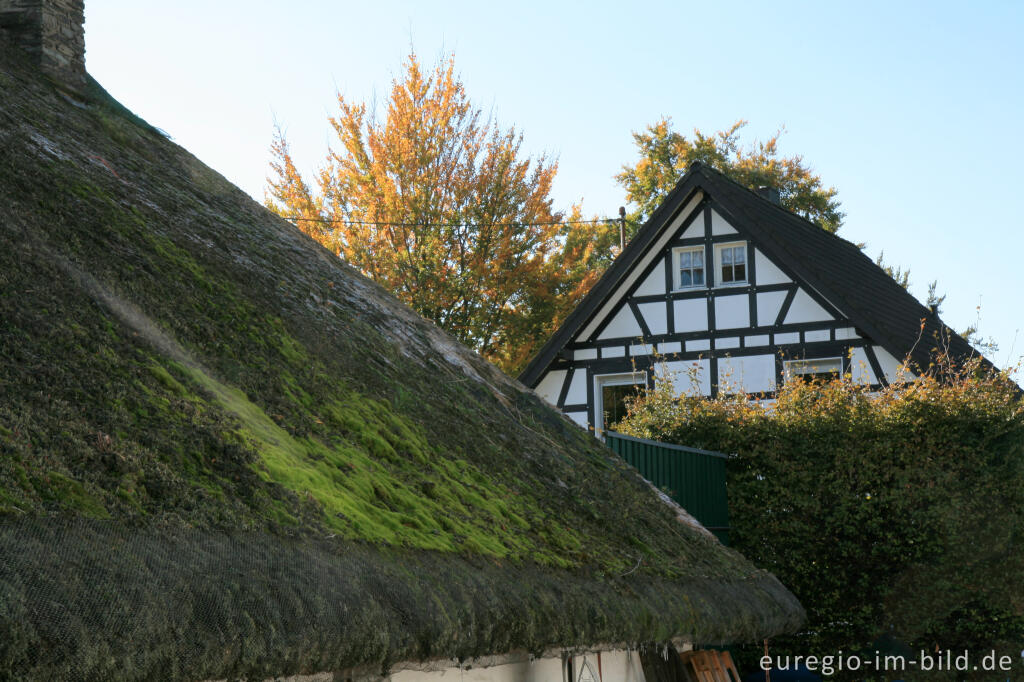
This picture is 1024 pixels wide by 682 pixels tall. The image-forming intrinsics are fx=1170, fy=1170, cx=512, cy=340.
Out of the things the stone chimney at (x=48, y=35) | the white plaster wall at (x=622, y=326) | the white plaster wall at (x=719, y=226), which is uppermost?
the white plaster wall at (x=719, y=226)

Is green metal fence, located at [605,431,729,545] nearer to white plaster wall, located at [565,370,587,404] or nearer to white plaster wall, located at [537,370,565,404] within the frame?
white plaster wall, located at [565,370,587,404]

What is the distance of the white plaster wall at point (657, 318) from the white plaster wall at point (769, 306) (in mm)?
1471

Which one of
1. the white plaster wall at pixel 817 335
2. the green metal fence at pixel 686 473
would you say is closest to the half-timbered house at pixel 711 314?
the white plaster wall at pixel 817 335

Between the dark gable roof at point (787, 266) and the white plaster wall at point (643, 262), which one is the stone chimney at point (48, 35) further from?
the white plaster wall at point (643, 262)

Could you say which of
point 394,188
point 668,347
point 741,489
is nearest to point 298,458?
point 741,489

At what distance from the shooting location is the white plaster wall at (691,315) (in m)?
18.2

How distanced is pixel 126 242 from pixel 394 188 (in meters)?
17.5

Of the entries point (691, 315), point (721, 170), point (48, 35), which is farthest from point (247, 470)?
point (721, 170)

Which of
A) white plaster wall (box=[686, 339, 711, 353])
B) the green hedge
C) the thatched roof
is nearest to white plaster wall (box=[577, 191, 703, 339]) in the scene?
white plaster wall (box=[686, 339, 711, 353])

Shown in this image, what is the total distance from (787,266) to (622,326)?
275cm

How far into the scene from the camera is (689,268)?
1845 centimetres

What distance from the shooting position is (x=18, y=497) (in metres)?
3.05

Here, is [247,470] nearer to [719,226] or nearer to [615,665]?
[615,665]

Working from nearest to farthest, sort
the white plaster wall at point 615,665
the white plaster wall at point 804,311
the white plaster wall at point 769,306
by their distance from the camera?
the white plaster wall at point 615,665 → the white plaster wall at point 804,311 → the white plaster wall at point 769,306
